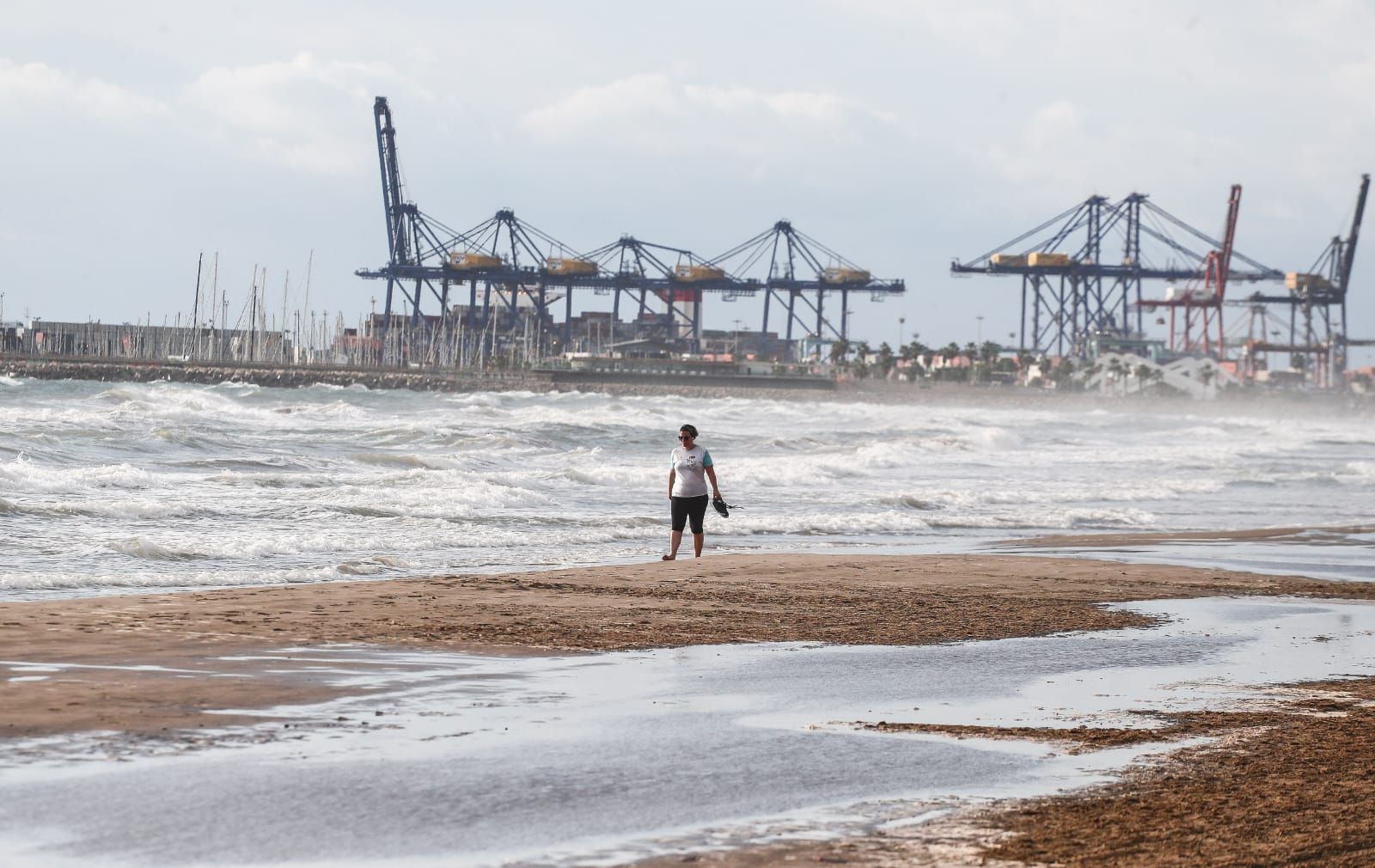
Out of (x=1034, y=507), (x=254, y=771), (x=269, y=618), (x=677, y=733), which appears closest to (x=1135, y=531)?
(x=1034, y=507)

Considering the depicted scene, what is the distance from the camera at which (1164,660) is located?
890cm

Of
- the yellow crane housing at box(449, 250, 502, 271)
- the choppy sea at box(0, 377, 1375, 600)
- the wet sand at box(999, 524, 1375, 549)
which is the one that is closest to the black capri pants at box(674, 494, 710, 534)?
the choppy sea at box(0, 377, 1375, 600)

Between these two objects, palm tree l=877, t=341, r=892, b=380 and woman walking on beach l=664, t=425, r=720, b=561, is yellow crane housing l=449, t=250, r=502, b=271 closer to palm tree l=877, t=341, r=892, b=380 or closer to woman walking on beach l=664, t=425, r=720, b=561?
palm tree l=877, t=341, r=892, b=380

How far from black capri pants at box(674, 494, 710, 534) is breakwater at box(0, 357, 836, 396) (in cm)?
9971

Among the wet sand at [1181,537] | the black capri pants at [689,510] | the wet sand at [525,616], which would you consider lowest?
the wet sand at [1181,537]

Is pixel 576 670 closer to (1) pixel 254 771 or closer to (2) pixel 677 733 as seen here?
(2) pixel 677 733

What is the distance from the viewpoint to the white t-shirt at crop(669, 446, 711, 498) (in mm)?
15398

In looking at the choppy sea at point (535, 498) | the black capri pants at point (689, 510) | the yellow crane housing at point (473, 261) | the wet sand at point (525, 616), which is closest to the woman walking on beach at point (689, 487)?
the black capri pants at point (689, 510)

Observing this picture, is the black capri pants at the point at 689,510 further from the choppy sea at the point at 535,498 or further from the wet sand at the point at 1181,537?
the wet sand at the point at 1181,537

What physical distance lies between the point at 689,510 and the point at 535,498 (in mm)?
7246

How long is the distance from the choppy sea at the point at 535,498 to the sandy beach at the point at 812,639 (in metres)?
1.97

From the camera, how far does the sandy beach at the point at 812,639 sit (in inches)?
189

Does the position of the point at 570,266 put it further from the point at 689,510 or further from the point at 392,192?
the point at 689,510

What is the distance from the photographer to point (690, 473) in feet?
50.5
